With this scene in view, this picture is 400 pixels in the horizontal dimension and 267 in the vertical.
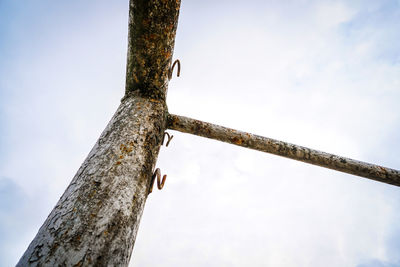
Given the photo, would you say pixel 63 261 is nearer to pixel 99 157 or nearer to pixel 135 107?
pixel 99 157

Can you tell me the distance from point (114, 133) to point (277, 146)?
4.88ft

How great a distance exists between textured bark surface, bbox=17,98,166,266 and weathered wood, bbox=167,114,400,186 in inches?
18.9

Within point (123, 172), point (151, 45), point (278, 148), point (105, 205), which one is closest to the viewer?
point (105, 205)

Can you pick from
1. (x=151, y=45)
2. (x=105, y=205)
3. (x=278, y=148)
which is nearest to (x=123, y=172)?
(x=105, y=205)

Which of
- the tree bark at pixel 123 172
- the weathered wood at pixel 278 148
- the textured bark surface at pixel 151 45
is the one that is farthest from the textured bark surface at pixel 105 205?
the weathered wood at pixel 278 148

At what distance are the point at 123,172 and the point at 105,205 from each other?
0.20m

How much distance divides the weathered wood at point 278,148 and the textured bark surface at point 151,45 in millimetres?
354

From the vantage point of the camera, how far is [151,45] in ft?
4.59

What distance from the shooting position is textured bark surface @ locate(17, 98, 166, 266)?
0.75 meters

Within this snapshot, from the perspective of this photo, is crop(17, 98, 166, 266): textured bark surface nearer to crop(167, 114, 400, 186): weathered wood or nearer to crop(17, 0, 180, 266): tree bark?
crop(17, 0, 180, 266): tree bark

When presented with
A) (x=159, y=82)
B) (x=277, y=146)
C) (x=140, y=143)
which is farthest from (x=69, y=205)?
(x=277, y=146)

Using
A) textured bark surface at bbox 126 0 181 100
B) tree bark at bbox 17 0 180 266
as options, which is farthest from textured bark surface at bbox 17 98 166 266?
textured bark surface at bbox 126 0 181 100

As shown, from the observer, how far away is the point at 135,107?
1.44 meters

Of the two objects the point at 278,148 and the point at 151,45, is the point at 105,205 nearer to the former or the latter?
the point at 151,45
